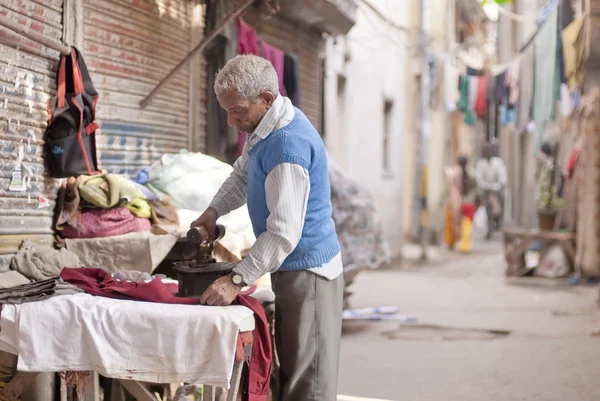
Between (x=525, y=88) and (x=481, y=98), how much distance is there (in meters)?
2.46

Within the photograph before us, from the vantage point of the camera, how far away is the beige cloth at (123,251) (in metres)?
5.08

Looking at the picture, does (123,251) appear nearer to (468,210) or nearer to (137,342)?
(137,342)

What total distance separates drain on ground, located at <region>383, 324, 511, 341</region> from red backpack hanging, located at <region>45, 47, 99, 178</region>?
395 centimetres

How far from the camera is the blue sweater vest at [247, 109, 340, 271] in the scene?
11.3ft

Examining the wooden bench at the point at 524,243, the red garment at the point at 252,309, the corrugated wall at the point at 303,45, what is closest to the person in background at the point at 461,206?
the wooden bench at the point at 524,243

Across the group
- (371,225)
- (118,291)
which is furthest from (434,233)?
(118,291)

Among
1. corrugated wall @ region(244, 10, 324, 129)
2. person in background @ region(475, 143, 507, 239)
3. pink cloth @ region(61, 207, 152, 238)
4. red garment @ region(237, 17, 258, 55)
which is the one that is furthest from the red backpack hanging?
person in background @ region(475, 143, 507, 239)

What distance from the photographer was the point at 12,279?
4.30m

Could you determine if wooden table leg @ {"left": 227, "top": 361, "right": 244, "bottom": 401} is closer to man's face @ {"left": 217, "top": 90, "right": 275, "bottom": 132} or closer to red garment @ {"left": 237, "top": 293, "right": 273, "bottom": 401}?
red garment @ {"left": 237, "top": 293, "right": 273, "bottom": 401}

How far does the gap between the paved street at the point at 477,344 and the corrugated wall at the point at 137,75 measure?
2.49 m

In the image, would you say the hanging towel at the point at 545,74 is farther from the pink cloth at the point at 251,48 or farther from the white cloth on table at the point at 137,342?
the white cloth on table at the point at 137,342

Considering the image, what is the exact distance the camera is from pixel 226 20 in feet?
20.4

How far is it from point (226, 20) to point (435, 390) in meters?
3.27

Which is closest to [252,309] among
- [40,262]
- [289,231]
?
[289,231]
